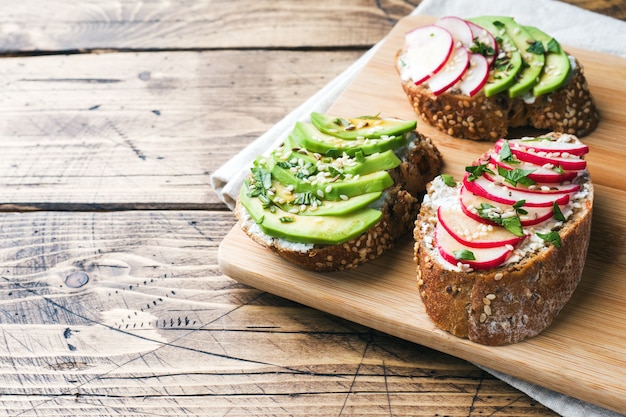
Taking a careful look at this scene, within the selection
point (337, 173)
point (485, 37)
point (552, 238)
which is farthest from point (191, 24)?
point (552, 238)

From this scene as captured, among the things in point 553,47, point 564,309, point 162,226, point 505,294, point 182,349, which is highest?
point 553,47

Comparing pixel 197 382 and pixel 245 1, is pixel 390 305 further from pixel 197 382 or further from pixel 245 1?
pixel 245 1

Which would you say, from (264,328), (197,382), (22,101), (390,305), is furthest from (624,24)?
(22,101)

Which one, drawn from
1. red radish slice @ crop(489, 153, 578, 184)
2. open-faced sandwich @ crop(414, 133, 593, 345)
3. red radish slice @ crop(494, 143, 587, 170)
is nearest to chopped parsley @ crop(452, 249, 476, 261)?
open-faced sandwich @ crop(414, 133, 593, 345)

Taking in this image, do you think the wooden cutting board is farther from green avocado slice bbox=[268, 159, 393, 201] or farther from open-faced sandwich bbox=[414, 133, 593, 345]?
green avocado slice bbox=[268, 159, 393, 201]

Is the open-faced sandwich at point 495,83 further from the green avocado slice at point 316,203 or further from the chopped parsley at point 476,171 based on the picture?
the green avocado slice at point 316,203

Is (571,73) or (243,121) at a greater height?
(571,73)

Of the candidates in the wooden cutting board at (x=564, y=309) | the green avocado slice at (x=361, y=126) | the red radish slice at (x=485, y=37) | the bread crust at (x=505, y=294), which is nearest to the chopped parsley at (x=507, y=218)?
the bread crust at (x=505, y=294)

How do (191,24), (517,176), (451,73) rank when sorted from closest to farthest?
(517,176)
(451,73)
(191,24)

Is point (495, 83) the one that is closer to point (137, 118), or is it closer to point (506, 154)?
point (506, 154)
